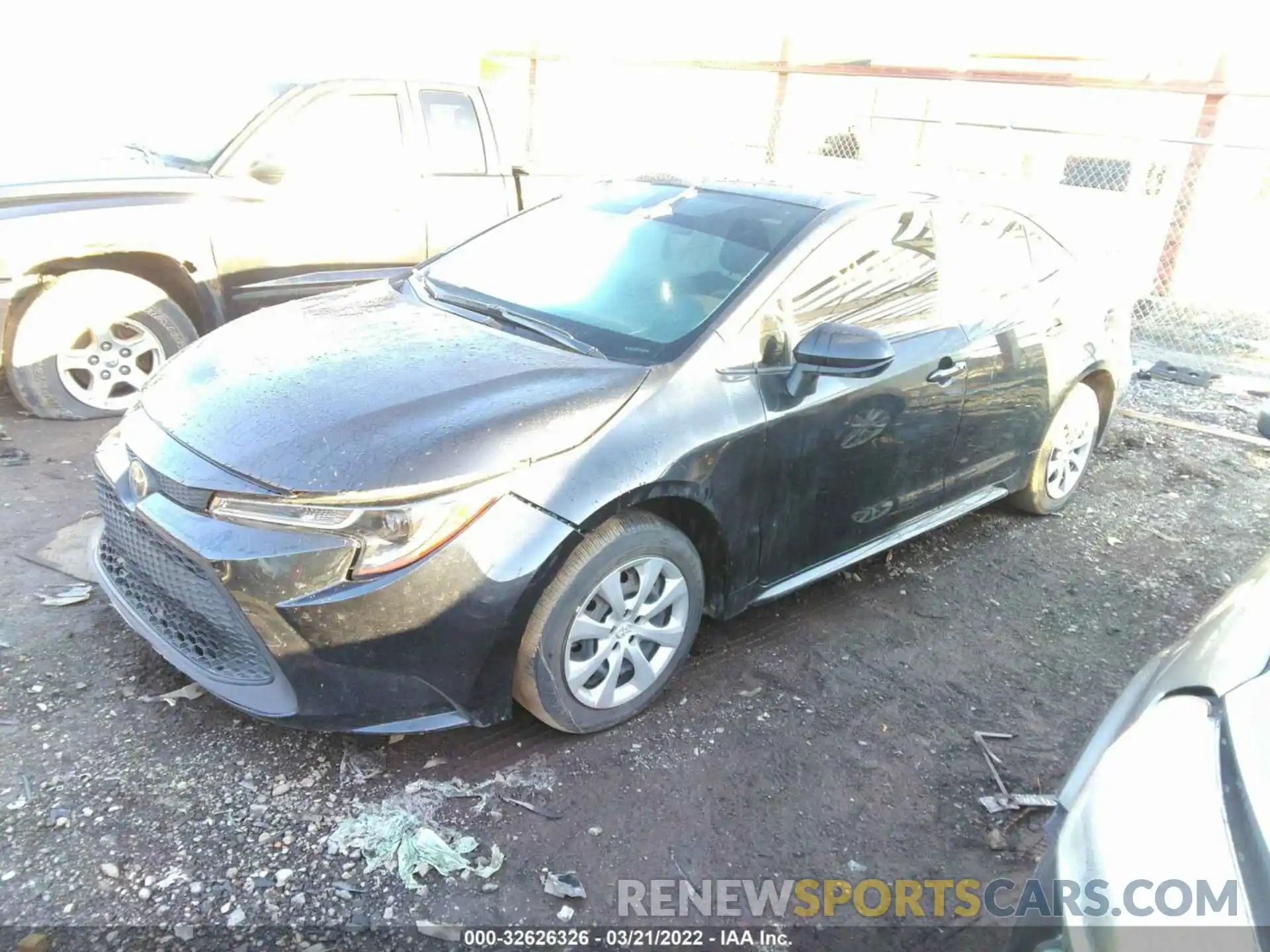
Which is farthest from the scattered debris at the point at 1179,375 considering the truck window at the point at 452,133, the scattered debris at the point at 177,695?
the scattered debris at the point at 177,695

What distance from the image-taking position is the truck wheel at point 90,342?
479cm

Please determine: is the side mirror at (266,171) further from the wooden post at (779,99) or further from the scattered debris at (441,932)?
the wooden post at (779,99)

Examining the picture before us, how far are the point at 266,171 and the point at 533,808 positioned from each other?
4.20m

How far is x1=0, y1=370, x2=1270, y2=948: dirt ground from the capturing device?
7.59 feet

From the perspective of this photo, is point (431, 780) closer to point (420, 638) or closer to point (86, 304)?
point (420, 638)

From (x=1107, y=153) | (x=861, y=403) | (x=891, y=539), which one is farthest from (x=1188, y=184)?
(x=861, y=403)

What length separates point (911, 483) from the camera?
3723 millimetres

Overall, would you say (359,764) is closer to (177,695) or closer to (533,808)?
(533,808)

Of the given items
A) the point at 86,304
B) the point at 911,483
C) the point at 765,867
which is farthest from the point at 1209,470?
the point at 86,304

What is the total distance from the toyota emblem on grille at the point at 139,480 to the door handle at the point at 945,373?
107 inches

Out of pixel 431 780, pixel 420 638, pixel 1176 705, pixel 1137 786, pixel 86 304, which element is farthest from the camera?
pixel 86 304

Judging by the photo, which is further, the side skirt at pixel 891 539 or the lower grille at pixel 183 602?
the side skirt at pixel 891 539

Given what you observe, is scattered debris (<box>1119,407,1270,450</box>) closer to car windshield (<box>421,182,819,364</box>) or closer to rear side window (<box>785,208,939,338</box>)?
rear side window (<box>785,208,939,338</box>)

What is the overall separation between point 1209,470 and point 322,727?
5651 mm
